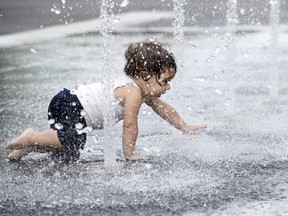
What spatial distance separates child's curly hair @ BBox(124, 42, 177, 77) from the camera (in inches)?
194

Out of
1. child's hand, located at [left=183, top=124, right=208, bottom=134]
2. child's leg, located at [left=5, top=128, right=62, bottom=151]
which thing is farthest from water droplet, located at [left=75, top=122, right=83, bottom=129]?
child's hand, located at [left=183, top=124, right=208, bottom=134]

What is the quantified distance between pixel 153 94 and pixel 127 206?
3.95ft

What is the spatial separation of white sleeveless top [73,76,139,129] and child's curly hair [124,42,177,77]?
74 millimetres

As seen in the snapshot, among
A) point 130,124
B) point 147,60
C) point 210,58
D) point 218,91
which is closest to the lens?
point 130,124

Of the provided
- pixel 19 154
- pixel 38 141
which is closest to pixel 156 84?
pixel 38 141

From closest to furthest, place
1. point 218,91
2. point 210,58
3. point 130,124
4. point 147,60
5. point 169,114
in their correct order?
point 130,124
point 147,60
point 169,114
point 218,91
point 210,58

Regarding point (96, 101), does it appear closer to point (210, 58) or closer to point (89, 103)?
point (89, 103)

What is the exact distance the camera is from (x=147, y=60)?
4.92 m

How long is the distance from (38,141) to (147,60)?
80 cm

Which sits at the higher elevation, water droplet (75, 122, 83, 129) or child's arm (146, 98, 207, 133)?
water droplet (75, 122, 83, 129)

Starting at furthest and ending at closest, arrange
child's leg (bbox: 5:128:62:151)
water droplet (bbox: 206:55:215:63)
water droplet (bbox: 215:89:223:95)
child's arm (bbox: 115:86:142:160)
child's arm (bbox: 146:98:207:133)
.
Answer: water droplet (bbox: 206:55:215:63) → water droplet (bbox: 215:89:223:95) → child's arm (bbox: 146:98:207:133) → child's leg (bbox: 5:128:62:151) → child's arm (bbox: 115:86:142:160)

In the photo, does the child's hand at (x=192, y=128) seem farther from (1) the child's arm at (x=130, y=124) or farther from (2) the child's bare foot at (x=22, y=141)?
(2) the child's bare foot at (x=22, y=141)

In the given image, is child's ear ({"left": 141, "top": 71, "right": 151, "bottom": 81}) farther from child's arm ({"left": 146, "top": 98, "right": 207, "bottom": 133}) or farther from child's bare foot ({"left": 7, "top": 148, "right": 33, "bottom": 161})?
child's bare foot ({"left": 7, "top": 148, "right": 33, "bottom": 161})

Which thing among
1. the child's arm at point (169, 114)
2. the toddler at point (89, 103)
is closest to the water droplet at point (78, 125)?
the toddler at point (89, 103)
